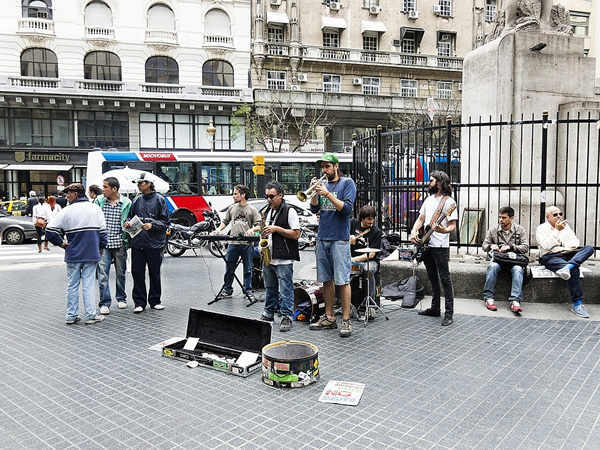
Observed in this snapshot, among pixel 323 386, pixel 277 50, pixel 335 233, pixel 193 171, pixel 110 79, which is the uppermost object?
pixel 277 50

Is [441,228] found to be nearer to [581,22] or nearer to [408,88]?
[408,88]

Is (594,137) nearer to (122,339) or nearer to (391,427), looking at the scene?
(391,427)

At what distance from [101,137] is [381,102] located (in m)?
19.5

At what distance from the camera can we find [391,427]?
384 centimetres

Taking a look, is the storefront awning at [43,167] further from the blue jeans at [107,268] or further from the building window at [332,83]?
the blue jeans at [107,268]

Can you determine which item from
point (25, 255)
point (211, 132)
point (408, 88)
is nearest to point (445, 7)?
point (408, 88)

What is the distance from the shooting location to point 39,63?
1287 inches

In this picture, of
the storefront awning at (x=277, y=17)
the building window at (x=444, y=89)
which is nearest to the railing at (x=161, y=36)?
the storefront awning at (x=277, y=17)

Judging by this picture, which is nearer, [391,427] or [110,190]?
[391,427]

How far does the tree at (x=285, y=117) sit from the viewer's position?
33219mm

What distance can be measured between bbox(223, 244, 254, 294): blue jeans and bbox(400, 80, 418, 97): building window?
33012 mm

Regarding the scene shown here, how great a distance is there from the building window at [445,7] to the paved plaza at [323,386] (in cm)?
3945

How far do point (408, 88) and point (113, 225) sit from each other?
34842 millimetres

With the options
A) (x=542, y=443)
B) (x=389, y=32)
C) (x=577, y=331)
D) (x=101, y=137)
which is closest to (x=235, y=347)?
(x=542, y=443)
